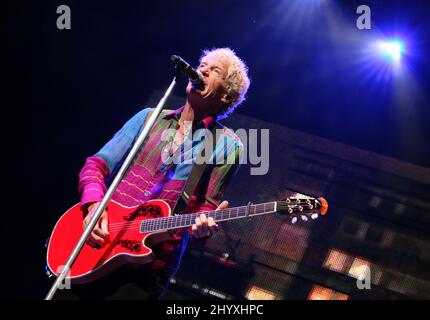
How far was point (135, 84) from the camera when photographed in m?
4.82

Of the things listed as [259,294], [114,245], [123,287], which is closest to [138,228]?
[114,245]

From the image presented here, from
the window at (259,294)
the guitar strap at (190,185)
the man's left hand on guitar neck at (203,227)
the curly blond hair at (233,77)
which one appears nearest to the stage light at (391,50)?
the curly blond hair at (233,77)

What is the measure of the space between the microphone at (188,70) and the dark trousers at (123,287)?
1.10 meters

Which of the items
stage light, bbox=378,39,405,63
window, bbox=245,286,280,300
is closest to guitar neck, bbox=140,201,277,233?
window, bbox=245,286,280,300

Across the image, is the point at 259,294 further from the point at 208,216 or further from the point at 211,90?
the point at 211,90

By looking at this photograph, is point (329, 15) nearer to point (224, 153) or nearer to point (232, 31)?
point (232, 31)

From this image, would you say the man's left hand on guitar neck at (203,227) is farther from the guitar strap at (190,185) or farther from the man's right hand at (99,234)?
the man's right hand at (99,234)

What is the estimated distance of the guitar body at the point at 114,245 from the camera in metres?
2.43

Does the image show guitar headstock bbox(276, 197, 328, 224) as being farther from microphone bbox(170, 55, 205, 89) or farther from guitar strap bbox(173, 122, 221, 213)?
microphone bbox(170, 55, 205, 89)

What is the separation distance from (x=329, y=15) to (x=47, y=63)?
301cm

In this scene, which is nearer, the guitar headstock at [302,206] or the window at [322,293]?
the guitar headstock at [302,206]
